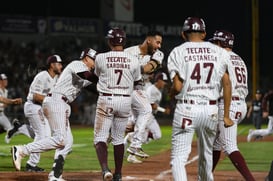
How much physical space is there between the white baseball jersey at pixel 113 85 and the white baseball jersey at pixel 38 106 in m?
2.58

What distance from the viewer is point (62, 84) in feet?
33.7

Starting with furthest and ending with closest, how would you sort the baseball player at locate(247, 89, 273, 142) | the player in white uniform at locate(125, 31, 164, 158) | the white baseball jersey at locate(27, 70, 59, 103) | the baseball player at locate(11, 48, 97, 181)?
the baseball player at locate(247, 89, 273, 142)
the white baseball jersey at locate(27, 70, 59, 103)
the player in white uniform at locate(125, 31, 164, 158)
the baseball player at locate(11, 48, 97, 181)

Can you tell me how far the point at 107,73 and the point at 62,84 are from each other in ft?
3.48

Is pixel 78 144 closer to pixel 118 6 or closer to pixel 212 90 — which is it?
pixel 212 90

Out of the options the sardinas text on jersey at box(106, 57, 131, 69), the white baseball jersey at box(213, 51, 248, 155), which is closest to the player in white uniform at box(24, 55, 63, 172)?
the sardinas text on jersey at box(106, 57, 131, 69)

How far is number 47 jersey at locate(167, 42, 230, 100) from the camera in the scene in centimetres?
746

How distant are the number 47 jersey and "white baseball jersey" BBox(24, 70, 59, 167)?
16.3ft

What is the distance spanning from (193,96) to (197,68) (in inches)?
12.6

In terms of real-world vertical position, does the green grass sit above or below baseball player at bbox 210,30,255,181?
below

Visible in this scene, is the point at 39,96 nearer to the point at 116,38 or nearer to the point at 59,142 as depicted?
the point at 59,142

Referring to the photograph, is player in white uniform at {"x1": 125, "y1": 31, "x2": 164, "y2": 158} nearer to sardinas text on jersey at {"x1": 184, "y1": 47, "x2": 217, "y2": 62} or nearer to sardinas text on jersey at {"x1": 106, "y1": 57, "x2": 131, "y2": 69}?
sardinas text on jersey at {"x1": 106, "y1": 57, "x2": 131, "y2": 69}

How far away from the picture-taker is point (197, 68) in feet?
24.5

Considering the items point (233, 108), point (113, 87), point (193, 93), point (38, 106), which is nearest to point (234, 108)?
point (233, 108)

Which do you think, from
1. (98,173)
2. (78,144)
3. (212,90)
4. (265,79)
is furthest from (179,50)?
(265,79)
